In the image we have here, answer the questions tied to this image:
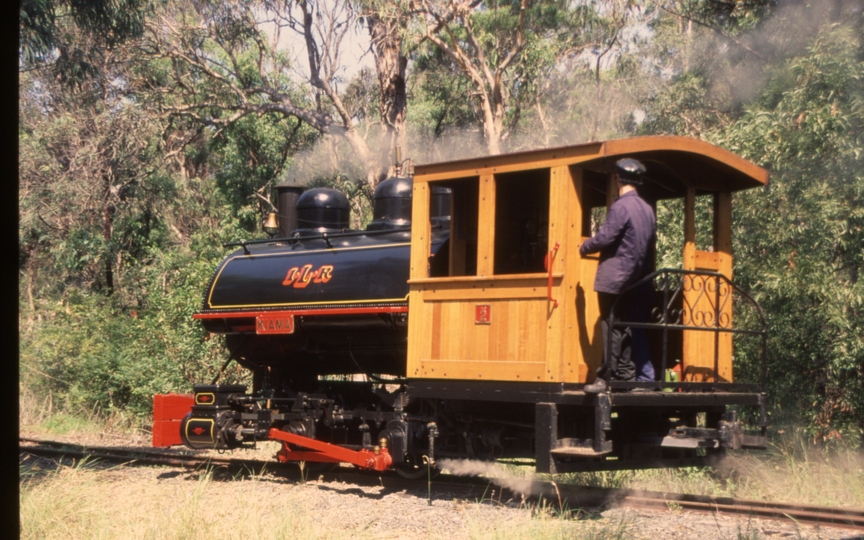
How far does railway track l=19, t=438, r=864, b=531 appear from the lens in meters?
7.16

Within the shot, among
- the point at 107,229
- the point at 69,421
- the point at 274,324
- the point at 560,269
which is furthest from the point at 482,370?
the point at 107,229

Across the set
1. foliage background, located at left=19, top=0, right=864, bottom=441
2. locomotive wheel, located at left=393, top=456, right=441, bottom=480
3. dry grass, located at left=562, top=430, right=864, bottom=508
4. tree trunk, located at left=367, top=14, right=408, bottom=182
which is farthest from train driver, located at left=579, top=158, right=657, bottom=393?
tree trunk, located at left=367, top=14, right=408, bottom=182

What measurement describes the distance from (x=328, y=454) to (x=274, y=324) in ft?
4.87

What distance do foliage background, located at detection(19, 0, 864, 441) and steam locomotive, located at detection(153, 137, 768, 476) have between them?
349 centimetres

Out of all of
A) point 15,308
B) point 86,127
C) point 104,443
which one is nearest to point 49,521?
point 15,308

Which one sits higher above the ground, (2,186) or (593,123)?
(593,123)

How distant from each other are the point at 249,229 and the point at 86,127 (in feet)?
16.9

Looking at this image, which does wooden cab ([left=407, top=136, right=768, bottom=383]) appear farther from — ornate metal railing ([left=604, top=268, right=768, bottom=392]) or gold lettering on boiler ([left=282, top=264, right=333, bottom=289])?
gold lettering on boiler ([left=282, top=264, right=333, bottom=289])

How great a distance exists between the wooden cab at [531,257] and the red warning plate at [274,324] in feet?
6.10

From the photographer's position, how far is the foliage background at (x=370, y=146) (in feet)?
37.2

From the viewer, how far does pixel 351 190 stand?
80.7 feet

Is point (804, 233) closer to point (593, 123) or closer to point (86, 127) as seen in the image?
point (86, 127)

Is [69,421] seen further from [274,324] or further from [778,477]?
[778,477]

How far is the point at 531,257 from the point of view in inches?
316
